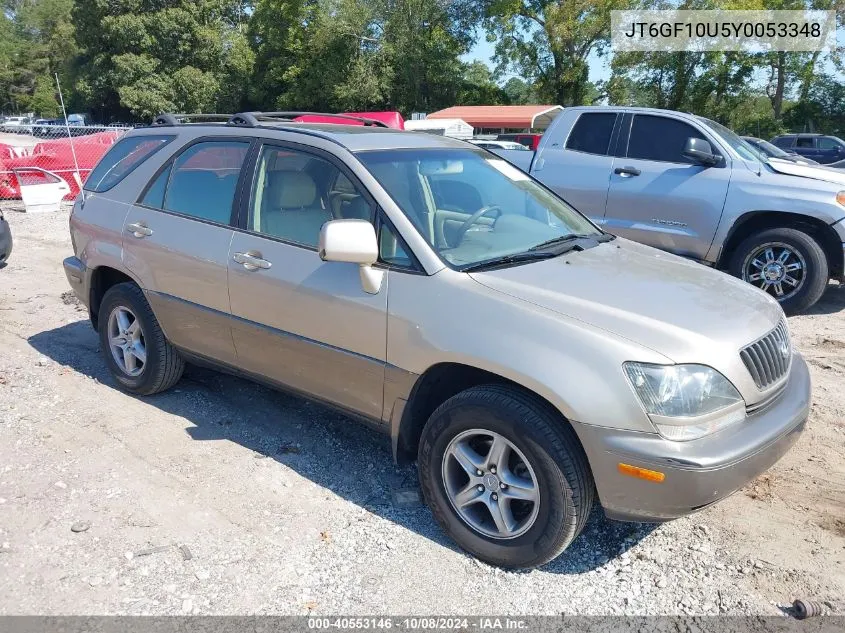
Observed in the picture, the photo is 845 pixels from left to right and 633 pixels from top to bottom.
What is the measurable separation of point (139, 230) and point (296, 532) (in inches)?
89.2

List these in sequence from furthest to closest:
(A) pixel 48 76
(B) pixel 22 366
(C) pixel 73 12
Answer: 1. (A) pixel 48 76
2. (C) pixel 73 12
3. (B) pixel 22 366

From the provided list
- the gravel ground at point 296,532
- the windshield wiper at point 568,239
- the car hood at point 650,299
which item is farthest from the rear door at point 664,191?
the car hood at point 650,299

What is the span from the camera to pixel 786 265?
21.8 ft

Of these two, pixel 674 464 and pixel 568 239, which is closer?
pixel 674 464

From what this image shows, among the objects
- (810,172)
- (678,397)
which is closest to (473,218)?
(678,397)

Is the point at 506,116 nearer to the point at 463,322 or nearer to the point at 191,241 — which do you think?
the point at 191,241

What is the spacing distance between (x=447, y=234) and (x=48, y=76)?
87.5 m

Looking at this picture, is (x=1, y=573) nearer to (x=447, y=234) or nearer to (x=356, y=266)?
(x=356, y=266)

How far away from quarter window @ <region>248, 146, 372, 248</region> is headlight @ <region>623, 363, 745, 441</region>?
1510mm

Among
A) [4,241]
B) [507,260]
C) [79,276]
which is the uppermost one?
[507,260]

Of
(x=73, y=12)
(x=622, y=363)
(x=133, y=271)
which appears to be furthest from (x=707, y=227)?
(x=73, y=12)

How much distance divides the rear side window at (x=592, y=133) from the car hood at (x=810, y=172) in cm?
166

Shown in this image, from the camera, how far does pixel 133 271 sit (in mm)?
4469

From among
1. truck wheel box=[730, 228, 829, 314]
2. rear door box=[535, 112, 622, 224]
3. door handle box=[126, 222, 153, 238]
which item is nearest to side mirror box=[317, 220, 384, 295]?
door handle box=[126, 222, 153, 238]
